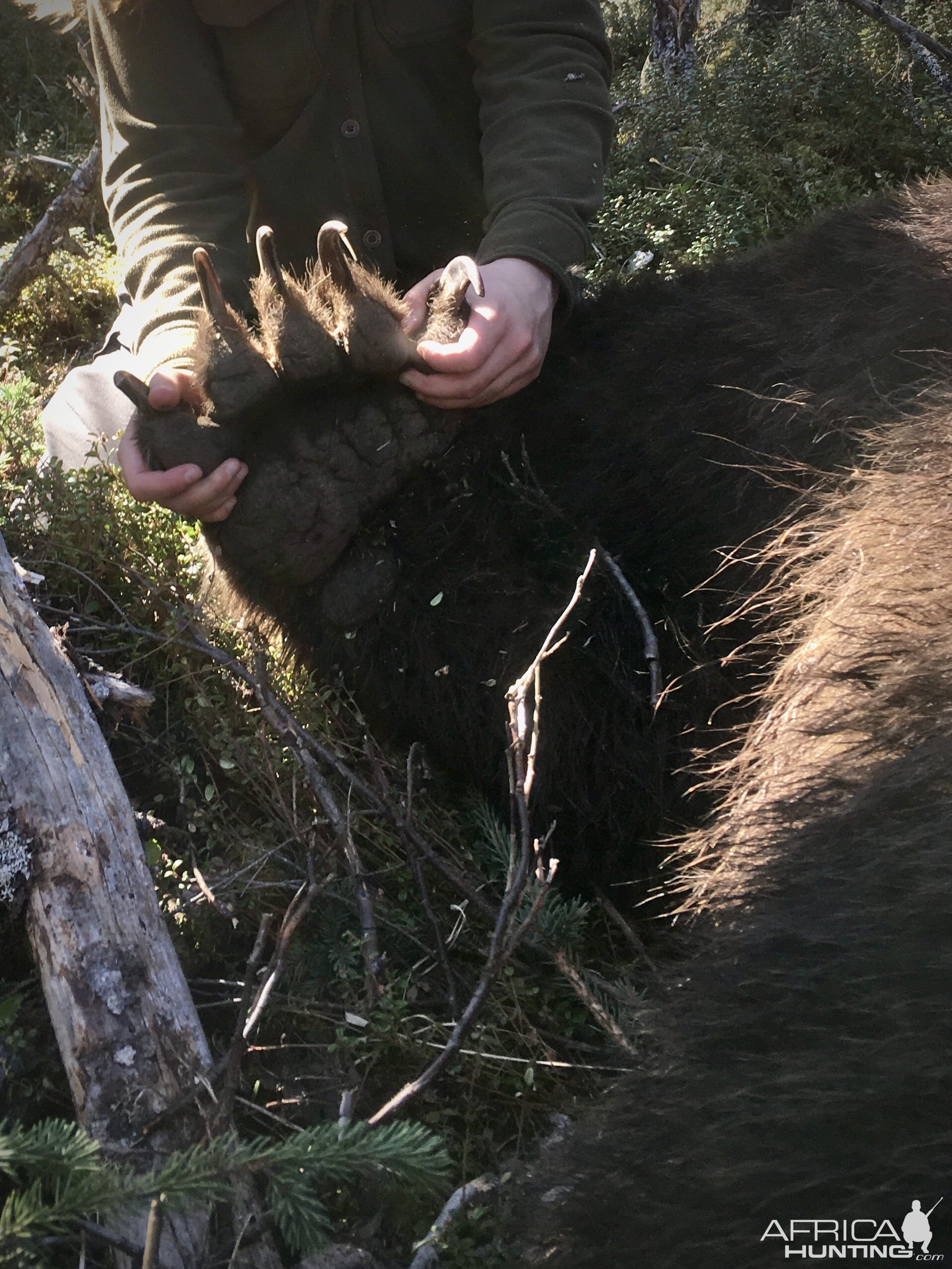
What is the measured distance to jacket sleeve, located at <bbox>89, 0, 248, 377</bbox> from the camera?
2717mm

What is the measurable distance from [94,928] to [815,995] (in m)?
0.93

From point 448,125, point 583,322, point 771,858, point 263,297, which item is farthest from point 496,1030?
point 448,125

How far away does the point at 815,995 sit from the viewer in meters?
1.19

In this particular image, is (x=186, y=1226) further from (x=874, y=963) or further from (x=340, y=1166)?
(x=874, y=963)

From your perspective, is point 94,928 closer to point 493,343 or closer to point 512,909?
point 512,909

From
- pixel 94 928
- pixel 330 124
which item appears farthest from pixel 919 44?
pixel 94 928

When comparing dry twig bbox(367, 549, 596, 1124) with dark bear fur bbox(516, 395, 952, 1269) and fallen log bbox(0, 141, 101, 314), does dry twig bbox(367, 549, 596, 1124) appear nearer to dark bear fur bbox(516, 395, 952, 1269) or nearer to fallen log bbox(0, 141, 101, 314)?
dark bear fur bbox(516, 395, 952, 1269)

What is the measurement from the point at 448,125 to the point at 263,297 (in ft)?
4.83

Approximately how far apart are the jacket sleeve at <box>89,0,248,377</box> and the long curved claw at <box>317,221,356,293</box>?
0.81 metres

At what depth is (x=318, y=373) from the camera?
1962 millimetres

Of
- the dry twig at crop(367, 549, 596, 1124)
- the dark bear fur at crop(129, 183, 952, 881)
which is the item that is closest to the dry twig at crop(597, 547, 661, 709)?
the dark bear fur at crop(129, 183, 952, 881)

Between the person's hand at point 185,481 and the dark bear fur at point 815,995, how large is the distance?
106 cm

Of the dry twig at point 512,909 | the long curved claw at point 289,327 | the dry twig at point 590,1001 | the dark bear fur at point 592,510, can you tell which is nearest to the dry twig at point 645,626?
the dark bear fur at point 592,510

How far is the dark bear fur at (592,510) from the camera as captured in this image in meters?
2.03
